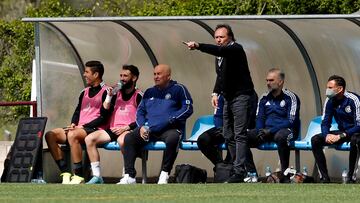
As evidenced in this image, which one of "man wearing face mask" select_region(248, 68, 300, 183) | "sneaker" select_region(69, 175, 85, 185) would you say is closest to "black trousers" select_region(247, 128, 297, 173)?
"man wearing face mask" select_region(248, 68, 300, 183)

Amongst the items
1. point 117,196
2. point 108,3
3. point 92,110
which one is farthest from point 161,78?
point 108,3

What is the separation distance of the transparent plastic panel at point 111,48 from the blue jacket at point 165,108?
4.16ft

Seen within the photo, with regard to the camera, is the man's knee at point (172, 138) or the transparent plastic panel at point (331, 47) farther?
the transparent plastic panel at point (331, 47)

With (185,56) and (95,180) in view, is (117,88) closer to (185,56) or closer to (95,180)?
(95,180)

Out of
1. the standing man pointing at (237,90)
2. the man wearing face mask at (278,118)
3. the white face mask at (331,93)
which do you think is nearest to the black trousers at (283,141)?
the man wearing face mask at (278,118)

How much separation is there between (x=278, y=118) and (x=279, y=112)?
0.08m

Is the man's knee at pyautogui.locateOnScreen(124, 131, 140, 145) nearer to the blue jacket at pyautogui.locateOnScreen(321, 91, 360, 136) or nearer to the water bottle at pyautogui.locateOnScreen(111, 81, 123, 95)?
the water bottle at pyautogui.locateOnScreen(111, 81, 123, 95)

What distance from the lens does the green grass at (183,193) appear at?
47.4 feet

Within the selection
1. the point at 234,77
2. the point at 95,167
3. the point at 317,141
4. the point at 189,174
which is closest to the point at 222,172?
the point at 189,174

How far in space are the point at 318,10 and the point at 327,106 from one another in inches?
350

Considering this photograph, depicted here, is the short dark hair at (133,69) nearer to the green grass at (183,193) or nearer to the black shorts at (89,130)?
the black shorts at (89,130)

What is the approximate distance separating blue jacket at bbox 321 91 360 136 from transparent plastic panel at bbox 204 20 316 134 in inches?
69.8

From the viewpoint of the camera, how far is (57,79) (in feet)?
65.9

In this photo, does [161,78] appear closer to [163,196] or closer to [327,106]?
[327,106]
